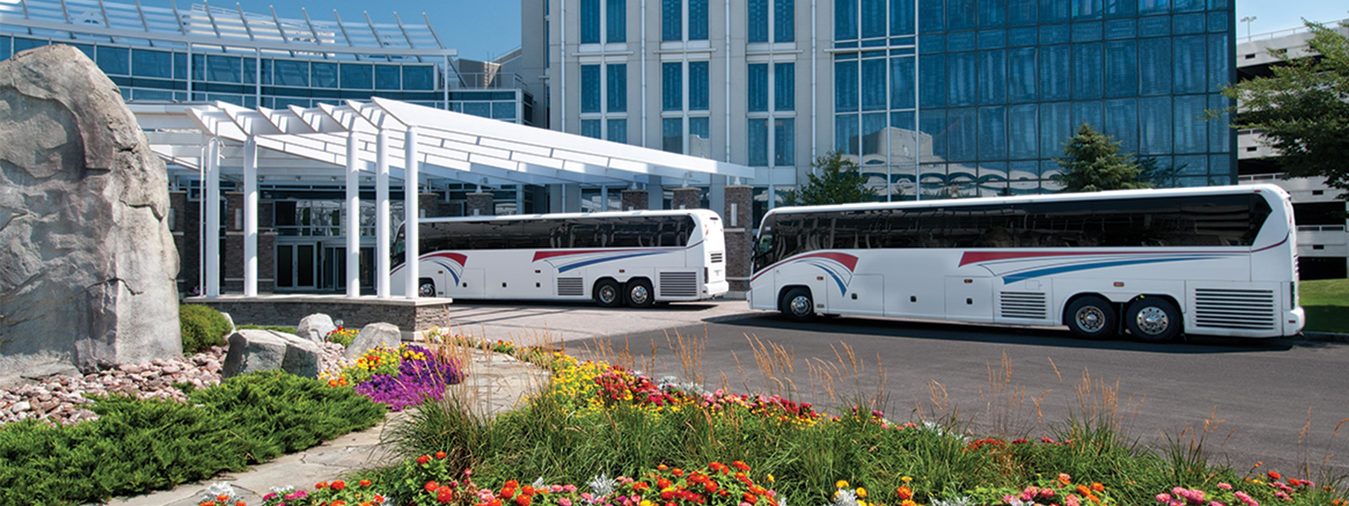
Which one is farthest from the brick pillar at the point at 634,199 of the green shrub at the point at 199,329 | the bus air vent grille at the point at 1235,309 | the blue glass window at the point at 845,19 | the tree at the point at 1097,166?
the green shrub at the point at 199,329

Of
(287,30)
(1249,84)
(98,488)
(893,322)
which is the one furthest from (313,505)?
(287,30)

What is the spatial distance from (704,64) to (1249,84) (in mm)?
21545

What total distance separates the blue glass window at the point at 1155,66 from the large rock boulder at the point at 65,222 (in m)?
32.5

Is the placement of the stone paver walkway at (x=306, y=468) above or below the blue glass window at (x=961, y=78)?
below

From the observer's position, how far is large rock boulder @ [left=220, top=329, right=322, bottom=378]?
341 inches

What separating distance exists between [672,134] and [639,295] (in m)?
12.5

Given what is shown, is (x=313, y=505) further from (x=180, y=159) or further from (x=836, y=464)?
(x=180, y=159)

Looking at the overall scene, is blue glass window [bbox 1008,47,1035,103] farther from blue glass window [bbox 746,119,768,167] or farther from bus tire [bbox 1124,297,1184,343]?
bus tire [bbox 1124,297,1184,343]

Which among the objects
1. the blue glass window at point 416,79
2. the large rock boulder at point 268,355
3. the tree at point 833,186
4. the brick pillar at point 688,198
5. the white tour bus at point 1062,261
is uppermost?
the blue glass window at point 416,79

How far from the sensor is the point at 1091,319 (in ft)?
55.6

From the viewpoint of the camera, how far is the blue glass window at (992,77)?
3384cm

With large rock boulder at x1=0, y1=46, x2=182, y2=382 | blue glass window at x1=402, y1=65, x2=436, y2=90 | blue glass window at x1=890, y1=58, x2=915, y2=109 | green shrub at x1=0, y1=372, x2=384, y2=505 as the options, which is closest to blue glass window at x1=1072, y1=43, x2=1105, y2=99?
blue glass window at x1=890, y1=58, x2=915, y2=109

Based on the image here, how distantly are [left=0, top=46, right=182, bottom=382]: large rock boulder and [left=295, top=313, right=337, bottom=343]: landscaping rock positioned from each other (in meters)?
4.04

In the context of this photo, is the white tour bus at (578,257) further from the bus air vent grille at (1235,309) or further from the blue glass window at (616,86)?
the bus air vent grille at (1235,309)
